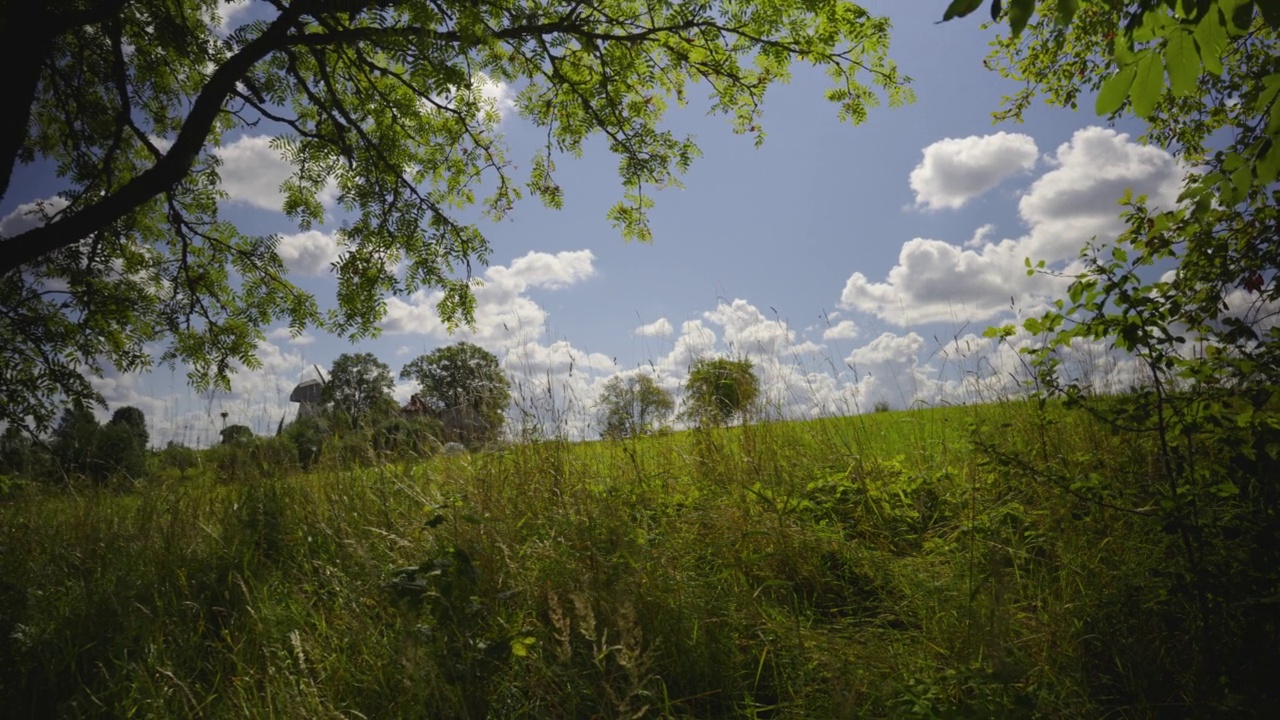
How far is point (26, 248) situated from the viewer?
511 cm

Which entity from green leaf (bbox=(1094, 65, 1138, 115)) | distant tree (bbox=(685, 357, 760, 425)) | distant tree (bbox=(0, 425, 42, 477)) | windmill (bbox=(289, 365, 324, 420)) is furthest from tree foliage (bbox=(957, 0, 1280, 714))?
distant tree (bbox=(0, 425, 42, 477))

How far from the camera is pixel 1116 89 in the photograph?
1700mm

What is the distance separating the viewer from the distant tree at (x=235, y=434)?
6.15 metres

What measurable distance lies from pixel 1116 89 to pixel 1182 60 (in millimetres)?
161

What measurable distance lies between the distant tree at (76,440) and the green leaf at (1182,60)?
28.4ft

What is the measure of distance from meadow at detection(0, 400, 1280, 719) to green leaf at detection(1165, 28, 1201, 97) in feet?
5.02

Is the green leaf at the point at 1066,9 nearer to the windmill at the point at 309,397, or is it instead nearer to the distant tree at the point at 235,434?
the windmill at the point at 309,397

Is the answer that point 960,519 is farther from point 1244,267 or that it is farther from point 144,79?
point 144,79

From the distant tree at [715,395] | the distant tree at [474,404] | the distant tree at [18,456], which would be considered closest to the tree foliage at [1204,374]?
→ the distant tree at [715,395]

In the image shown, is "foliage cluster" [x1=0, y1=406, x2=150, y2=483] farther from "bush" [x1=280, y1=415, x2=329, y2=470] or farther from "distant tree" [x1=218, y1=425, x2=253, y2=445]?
"bush" [x1=280, y1=415, x2=329, y2=470]

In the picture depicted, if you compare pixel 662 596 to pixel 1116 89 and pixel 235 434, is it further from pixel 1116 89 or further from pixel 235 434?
pixel 235 434

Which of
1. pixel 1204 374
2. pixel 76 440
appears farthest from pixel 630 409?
pixel 76 440

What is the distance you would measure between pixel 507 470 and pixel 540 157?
16.7ft

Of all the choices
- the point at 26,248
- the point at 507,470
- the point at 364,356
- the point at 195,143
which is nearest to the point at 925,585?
the point at 507,470
